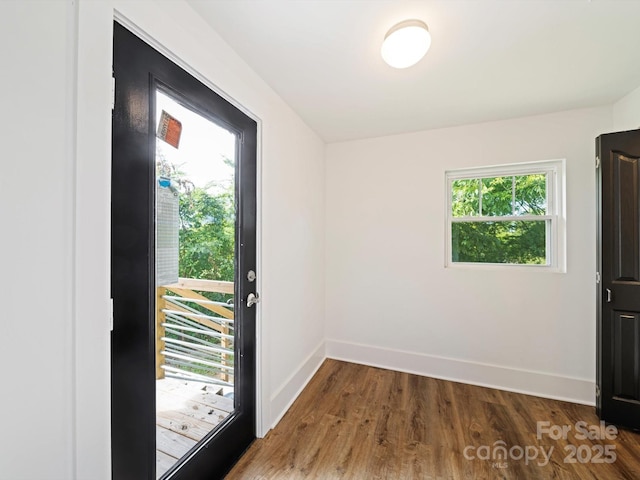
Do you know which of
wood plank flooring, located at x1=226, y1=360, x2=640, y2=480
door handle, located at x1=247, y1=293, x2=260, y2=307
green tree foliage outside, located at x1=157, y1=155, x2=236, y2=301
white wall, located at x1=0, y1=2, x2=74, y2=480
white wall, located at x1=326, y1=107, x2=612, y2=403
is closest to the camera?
white wall, located at x1=0, y1=2, x2=74, y2=480

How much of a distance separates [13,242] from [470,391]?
302 cm

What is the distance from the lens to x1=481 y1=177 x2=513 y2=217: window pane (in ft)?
8.07

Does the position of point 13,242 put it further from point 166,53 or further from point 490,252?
point 490,252

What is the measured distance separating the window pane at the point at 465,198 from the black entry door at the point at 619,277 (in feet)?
2.75

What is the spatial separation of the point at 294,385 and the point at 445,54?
2628mm

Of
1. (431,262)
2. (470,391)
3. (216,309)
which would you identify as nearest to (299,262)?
(216,309)

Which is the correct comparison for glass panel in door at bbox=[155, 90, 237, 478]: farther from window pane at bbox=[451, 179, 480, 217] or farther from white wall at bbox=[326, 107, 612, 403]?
window pane at bbox=[451, 179, 480, 217]

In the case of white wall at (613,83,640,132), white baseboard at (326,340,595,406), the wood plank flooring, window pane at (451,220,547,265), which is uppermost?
A: white wall at (613,83,640,132)

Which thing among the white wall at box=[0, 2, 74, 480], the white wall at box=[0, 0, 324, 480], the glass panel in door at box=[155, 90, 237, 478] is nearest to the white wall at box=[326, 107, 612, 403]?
the glass panel in door at box=[155, 90, 237, 478]

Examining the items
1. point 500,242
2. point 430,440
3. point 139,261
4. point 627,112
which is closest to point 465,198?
point 500,242

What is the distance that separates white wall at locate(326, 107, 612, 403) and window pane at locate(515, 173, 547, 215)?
188 mm

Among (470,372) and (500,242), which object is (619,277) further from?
(470,372)

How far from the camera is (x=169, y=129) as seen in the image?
1.19 meters

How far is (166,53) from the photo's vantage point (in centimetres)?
112
